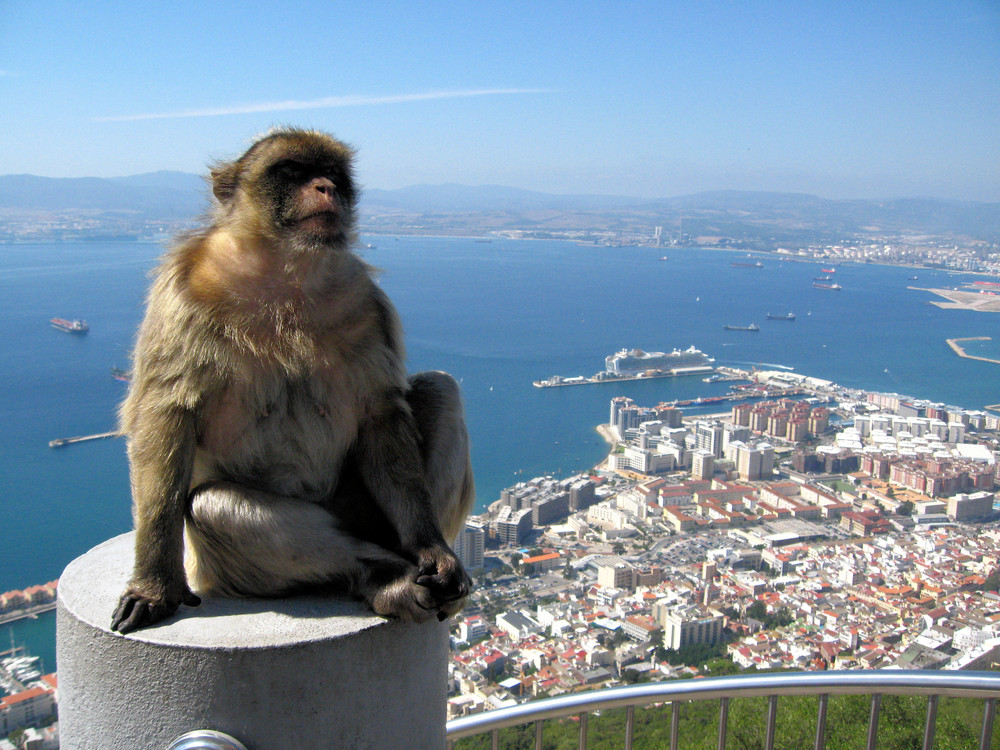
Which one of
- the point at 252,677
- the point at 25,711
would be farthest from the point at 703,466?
the point at 252,677

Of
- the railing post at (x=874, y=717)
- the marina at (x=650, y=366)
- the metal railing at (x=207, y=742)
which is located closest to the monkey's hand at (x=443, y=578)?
the metal railing at (x=207, y=742)

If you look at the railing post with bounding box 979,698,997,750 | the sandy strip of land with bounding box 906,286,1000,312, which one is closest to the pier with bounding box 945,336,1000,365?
the sandy strip of land with bounding box 906,286,1000,312

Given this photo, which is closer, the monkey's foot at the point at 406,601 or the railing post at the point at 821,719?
the monkey's foot at the point at 406,601

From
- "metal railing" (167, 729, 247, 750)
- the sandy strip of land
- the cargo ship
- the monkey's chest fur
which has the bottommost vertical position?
the cargo ship

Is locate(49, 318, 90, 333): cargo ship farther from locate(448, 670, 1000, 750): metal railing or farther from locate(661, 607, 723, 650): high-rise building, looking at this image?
locate(448, 670, 1000, 750): metal railing

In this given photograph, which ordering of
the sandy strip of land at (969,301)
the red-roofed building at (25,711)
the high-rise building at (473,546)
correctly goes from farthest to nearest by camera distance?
the sandy strip of land at (969,301), the high-rise building at (473,546), the red-roofed building at (25,711)

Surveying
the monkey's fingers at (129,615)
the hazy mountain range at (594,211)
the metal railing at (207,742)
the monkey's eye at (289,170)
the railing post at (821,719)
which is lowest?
the railing post at (821,719)

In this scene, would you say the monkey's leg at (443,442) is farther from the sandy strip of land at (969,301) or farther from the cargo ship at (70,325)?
the sandy strip of land at (969,301)
